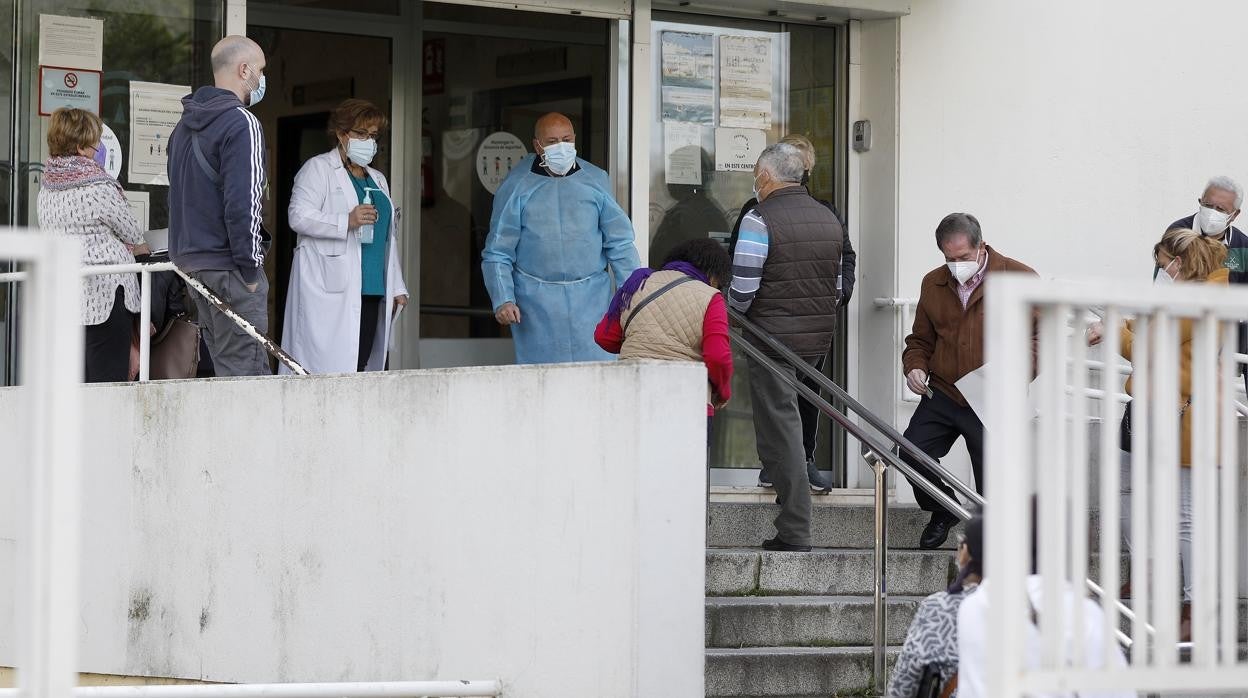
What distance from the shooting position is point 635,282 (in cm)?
697

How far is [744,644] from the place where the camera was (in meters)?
6.89

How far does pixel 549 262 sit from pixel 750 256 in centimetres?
94

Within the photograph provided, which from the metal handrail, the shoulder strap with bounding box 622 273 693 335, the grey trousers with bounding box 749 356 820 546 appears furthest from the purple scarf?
the metal handrail

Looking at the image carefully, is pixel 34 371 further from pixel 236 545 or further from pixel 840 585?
pixel 840 585

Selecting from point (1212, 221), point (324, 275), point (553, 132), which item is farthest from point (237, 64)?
point (1212, 221)

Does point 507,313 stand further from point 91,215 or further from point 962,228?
point 962,228

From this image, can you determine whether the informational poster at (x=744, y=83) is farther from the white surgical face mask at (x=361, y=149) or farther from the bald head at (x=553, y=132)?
the white surgical face mask at (x=361, y=149)

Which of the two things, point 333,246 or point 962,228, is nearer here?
point 962,228

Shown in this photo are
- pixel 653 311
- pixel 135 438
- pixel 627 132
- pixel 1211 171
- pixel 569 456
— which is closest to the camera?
pixel 569 456

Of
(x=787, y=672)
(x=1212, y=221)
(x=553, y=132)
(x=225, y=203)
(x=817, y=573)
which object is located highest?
(x=553, y=132)

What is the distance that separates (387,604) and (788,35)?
474cm

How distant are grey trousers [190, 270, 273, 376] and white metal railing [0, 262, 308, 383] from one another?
7cm

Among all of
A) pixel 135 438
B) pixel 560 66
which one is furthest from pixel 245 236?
pixel 560 66

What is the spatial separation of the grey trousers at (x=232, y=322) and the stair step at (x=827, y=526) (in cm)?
214
